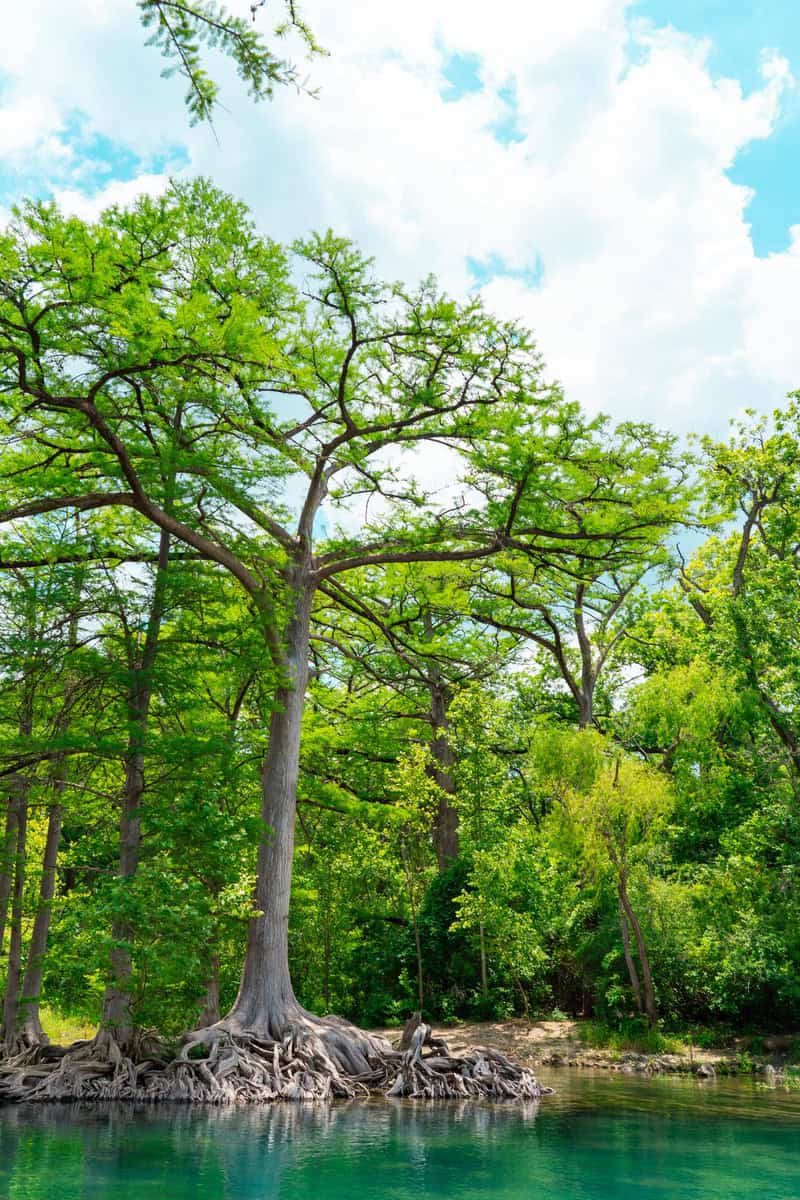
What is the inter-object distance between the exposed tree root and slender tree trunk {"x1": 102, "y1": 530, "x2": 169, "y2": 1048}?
0.37 metres

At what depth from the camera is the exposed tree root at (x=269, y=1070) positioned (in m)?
12.7

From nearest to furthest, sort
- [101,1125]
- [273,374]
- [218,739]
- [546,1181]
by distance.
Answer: [546,1181] → [101,1125] → [218,739] → [273,374]

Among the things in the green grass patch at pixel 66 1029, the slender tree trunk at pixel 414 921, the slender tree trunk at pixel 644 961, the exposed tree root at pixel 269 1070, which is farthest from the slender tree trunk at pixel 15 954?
the slender tree trunk at pixel 644 961

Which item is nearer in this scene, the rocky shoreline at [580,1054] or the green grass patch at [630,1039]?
the rocky shoreline at [580,1054]

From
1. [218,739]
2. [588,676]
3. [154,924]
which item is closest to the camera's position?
[154,924]

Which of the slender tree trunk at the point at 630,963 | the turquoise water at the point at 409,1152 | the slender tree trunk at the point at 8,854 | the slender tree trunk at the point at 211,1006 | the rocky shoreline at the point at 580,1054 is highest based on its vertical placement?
the slender tree trunk at the point at 8,854

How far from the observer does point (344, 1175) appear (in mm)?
8570

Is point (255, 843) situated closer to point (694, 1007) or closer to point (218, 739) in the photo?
point (218, 739)

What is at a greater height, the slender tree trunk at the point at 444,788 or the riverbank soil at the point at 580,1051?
the slender tree trunk at the point at 444,788

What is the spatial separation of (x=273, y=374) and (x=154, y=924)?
7642 mm

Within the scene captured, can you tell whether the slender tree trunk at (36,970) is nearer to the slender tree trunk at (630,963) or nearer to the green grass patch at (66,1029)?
the green grass patch at (66,1029)

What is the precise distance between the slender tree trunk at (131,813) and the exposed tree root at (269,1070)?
0.37 m

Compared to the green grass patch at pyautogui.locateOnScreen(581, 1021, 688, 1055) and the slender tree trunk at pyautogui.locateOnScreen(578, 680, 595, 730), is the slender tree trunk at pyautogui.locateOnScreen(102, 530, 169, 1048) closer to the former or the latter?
the green grass patch at pyautogui.locateOnScreen(581, 1021, 688, 1055)

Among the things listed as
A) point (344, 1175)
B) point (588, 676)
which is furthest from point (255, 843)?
point (588, 676)
